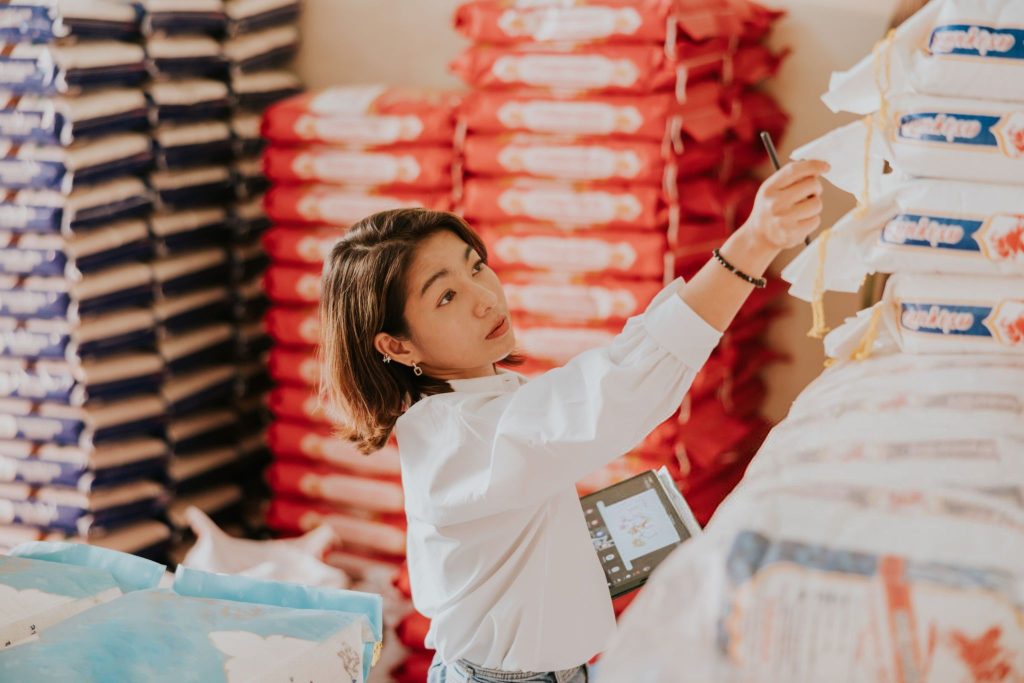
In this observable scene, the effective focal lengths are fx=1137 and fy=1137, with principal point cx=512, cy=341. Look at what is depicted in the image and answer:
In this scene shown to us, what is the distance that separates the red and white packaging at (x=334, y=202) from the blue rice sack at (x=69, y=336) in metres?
0.49

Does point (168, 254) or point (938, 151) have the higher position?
point (938, 151)

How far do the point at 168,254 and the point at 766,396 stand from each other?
5.52 feet

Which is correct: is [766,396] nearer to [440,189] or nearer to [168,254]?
[440,189]

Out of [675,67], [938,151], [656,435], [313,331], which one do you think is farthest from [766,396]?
[938,151]

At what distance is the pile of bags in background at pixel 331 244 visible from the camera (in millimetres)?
2877

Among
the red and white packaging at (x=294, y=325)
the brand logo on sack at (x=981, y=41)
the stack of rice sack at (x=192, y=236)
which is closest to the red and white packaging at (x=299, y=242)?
the red and white packaging at (x=294, y=325)

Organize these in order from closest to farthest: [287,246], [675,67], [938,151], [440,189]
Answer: [938,151]
[675,67]
[440,189]
[287,246]

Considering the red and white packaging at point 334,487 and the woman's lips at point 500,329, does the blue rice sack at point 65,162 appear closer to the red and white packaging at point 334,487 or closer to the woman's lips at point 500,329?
the red and white packaging at point 334,487

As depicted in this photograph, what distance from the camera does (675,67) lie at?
2469mm

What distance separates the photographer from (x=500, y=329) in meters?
1.54

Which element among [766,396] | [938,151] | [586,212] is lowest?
[766,396]

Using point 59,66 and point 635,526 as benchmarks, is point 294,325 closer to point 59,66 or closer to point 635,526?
point 59,66

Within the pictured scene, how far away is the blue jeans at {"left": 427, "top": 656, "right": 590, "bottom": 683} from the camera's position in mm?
1521

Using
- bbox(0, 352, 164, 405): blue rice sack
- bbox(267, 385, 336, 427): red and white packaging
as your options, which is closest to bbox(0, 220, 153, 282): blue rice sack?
bbox(0, 352, 164, 405): blue rice sack
